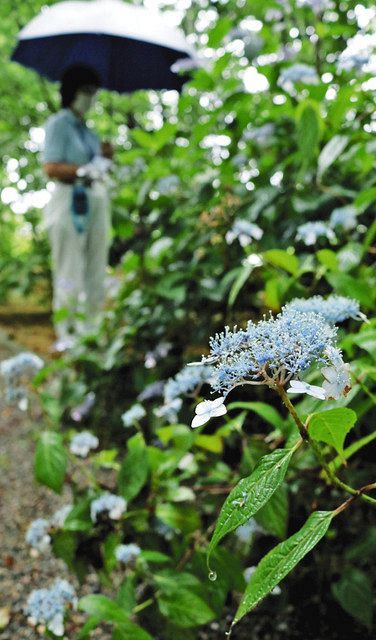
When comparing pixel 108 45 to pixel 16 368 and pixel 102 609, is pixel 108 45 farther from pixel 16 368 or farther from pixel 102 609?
pixel 102 609

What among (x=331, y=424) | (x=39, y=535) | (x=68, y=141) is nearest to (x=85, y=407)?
(x=39, y=535)

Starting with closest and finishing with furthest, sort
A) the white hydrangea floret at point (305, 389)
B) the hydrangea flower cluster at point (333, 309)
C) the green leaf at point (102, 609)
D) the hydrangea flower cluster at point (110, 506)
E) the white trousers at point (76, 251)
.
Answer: the white hydrangea floret at point (305, 389) → the hydrangea flower cluster at point (333, 309) → the green leaf at point (102, 609) → the hydrangea flower cluster at point (110, 506) → the white trousers at point (76, 251)

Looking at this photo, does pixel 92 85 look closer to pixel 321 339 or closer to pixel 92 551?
pixel 92 551

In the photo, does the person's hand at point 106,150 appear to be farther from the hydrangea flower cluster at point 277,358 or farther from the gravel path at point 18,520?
the hydrangea flower cluster at point 277,358

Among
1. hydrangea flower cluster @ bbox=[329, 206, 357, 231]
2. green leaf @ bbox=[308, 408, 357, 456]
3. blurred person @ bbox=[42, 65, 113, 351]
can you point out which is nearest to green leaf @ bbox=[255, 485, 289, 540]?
green leaf @ bbox=[308, 408, 357, 456]

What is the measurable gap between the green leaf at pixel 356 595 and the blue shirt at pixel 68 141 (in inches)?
91.9

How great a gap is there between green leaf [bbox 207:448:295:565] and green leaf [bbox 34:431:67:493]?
31.2 inches

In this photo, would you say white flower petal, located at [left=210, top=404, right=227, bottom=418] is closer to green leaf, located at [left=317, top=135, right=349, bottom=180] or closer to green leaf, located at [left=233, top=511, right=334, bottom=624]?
green leaf, located at [left=233, top=511, right=334, bottom=624]

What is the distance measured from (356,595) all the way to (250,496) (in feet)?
2.77

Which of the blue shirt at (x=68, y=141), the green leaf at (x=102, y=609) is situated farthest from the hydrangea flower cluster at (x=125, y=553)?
the blue shirt at (x=68, y=141)

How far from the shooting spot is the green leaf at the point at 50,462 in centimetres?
130

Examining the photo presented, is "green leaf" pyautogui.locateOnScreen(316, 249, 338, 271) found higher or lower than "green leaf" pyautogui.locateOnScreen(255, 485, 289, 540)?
higher

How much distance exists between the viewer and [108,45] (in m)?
3.02

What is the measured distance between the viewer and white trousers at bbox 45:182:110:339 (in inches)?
118
